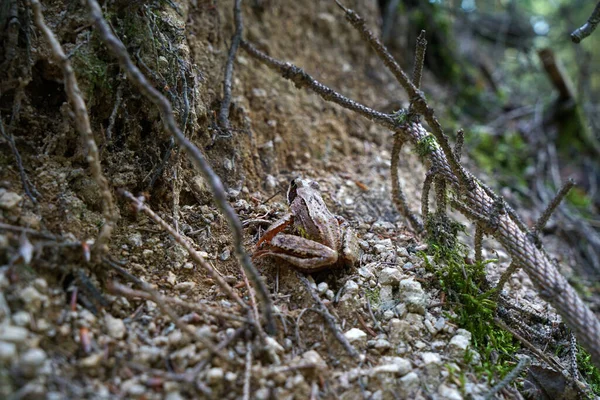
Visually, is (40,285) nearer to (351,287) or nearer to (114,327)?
(114,327)

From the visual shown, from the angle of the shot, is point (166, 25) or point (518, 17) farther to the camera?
point (518, 17)

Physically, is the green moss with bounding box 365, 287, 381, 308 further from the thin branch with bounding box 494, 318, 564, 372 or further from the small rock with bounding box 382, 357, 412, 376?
the thin branch with bounding box 494, 318, 564, 372

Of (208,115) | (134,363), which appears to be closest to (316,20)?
(208,115)

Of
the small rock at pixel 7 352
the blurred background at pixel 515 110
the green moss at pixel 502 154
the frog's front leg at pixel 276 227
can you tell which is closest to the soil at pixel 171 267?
the small rock at pixel 7 352

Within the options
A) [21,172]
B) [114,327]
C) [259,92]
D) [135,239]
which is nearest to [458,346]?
[114,327]

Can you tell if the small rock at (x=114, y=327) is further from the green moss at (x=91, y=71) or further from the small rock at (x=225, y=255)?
the green moss at (x=91, y=71)

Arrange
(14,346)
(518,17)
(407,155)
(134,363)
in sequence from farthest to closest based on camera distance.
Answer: (518,17)
(407,155)
(134,363)
(14,346)

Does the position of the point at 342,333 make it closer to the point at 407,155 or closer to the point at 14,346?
the point at 14,346

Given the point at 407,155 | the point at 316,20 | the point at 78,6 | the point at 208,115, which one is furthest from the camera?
the point at 316,20
